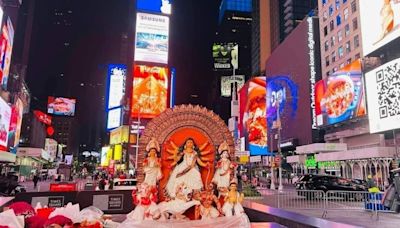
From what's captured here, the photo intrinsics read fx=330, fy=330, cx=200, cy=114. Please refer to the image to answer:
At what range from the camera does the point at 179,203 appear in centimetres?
634

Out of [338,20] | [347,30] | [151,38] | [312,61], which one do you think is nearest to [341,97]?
[347,30]

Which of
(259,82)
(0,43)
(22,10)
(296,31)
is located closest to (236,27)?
(259,82)

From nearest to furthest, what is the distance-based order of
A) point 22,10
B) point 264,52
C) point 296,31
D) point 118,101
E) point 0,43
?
point 0,43
point 296,31
point 22,10
point 118,101
point 264,52

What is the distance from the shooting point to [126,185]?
23.0 metres

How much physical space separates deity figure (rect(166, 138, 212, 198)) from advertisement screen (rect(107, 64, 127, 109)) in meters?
79.5

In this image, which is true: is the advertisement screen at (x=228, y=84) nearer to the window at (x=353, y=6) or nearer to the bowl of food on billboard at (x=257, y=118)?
the bowl of food on billboard at (x=257, y=118)

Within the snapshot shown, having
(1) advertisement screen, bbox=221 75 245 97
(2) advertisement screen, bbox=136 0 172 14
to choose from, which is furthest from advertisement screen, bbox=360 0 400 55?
(1) advertisement screen, bbox=221 75 245 97

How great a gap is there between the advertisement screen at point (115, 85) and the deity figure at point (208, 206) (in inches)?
3152

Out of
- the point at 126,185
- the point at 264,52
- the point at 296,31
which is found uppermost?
the point at 264,52

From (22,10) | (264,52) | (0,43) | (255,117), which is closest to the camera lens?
(0,43)

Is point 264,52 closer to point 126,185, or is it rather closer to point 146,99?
point 146,99

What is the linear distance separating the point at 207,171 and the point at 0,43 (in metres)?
28.3

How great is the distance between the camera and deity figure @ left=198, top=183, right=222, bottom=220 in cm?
625

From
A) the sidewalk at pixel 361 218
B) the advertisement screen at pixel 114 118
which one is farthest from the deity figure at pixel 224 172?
the advertisement screen at pixel 114 118
